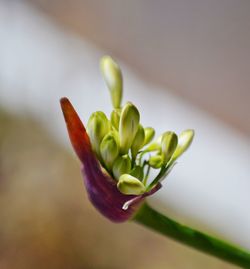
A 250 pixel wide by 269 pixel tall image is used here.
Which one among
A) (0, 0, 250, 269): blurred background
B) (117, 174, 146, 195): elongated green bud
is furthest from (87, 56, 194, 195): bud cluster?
(0, 0, 250, 269): blurred background

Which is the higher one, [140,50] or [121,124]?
[140,50]

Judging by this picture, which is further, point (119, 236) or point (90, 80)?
point (90, 80)

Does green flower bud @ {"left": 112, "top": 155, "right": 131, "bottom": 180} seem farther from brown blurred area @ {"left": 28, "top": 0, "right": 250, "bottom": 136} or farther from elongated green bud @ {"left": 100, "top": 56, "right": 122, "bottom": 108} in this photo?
brown blurred area @ {"left": 28, "top": 0, "right": 250, "bottom": 136}

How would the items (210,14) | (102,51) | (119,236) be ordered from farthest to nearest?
(102,51) < (119,236) < (210,14)

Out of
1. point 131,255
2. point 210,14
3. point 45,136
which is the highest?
point 210,14

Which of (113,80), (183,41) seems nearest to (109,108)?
(183,41)

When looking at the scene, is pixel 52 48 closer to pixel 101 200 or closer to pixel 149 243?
pixel 149 243

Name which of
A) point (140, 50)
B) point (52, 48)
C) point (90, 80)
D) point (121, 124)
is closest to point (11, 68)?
point (52, 48)
